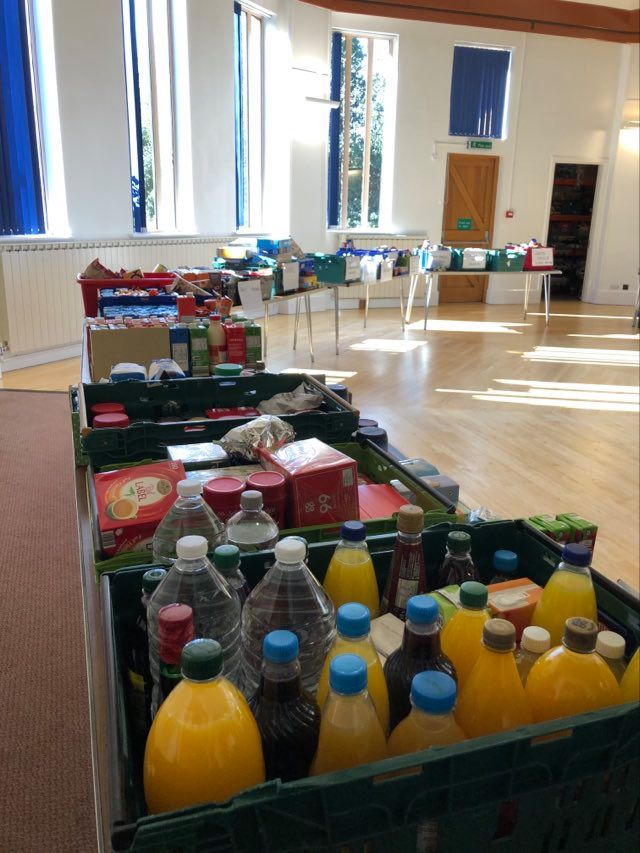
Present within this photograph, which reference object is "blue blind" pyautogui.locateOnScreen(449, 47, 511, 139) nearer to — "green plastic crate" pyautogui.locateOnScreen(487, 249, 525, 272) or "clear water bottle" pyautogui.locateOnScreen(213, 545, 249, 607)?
"green plastic crate" pyautogui.locateOnScreen(487, 249, 525, 272)

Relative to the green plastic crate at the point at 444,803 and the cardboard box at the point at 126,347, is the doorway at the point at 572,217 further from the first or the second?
the green plastic crate at the point at 444,803

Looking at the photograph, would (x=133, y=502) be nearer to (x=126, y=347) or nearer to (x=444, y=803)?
(x=444, y=803)

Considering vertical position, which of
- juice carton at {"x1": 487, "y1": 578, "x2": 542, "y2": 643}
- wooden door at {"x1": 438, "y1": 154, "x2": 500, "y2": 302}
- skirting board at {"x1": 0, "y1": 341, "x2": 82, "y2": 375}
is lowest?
skirting board at {"x1": 0, "y1": 341, "x2": 82, "y2": 375}

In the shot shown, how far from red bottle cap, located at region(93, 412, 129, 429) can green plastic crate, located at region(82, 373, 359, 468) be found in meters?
0.09

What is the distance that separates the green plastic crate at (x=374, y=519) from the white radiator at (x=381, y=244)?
26.9 ft

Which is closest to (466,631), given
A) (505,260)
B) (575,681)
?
(575,681)

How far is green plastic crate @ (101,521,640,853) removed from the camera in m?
0.63

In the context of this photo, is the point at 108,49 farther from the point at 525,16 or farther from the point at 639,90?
the point at 639,90

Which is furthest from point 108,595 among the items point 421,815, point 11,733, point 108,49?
point 108,49

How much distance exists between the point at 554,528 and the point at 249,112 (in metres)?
8.91

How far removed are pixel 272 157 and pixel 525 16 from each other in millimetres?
4315

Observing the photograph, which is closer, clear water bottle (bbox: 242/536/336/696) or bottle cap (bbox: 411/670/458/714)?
bottle cap (bbox: 411/670/458/714)

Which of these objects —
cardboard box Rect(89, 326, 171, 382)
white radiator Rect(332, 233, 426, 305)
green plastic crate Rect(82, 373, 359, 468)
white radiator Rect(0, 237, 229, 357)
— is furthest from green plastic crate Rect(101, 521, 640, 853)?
white radiator Rect(332, 233, 426, 305)

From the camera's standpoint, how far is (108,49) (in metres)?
6.46
